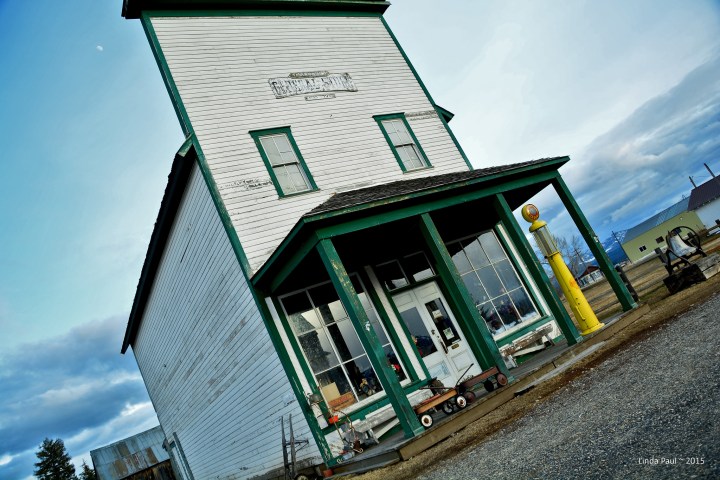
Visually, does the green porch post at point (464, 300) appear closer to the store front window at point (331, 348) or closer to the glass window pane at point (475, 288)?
the store front window at point (331, 348)

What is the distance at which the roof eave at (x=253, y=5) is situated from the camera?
9914 mm

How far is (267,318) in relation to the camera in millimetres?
8164

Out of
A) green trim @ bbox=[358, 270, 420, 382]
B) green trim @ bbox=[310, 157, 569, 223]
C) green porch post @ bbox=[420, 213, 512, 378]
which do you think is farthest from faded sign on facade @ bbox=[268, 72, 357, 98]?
green porch post @ bbox=[420, 213, 512, 378]

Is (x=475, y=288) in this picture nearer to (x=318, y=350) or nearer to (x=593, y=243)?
(x=593, y=243)

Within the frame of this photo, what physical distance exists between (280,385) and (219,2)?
29.5 ft

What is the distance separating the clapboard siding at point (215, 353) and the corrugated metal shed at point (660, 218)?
73465 mm

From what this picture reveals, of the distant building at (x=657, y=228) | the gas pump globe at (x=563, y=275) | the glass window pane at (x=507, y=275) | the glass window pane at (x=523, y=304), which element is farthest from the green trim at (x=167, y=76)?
the distant building at (x=657, y=228)

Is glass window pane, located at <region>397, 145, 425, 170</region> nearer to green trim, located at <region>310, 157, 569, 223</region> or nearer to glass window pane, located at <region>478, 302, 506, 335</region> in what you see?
green trim, located at <region>310, 157, 569, 223</region>

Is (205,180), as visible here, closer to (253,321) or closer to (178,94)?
(178,94)

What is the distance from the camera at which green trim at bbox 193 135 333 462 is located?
7.64 metres

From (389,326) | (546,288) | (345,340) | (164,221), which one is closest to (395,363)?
(389,326)

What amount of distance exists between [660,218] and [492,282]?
76.4 meters

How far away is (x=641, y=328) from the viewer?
704cm

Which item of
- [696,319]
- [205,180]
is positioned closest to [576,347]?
[696,319]
